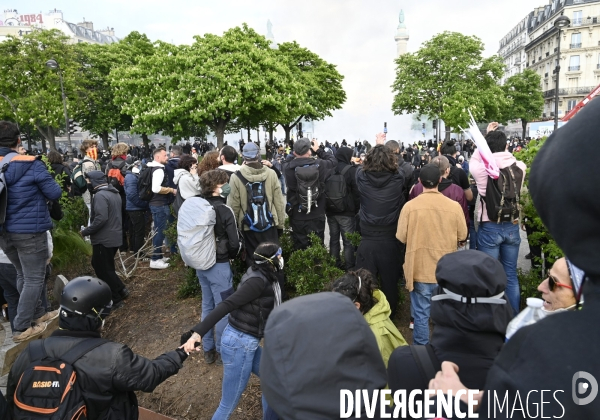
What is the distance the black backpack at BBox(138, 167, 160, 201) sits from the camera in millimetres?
7090

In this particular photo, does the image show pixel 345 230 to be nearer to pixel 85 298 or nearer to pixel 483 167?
pixel 483 167

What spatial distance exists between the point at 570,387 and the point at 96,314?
250 cm

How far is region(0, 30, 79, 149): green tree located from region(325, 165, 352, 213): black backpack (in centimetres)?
3362

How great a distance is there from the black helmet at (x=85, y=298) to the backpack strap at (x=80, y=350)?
170 mm

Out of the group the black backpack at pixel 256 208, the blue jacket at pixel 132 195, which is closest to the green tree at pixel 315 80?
the blue jacket at pixel 132 195

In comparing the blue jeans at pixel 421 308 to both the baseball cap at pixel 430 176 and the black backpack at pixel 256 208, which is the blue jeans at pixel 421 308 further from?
the black backpack at pixel 256 208

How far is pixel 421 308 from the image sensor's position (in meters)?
4.29

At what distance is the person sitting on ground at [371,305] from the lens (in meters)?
2.80

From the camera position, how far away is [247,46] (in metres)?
27.5

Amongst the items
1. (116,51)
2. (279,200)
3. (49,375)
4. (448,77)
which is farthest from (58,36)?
(49,375)

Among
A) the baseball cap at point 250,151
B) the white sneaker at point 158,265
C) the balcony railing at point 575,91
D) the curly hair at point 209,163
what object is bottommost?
the white sneaker at point 158,265

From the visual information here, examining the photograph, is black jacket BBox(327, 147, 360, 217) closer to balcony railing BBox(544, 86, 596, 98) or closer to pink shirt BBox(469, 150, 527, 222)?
pink shirt BBox(469, 150, 527, 222)

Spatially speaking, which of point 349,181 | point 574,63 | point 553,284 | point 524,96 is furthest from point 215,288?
point 574,63

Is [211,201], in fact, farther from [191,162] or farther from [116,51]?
[116,51]
